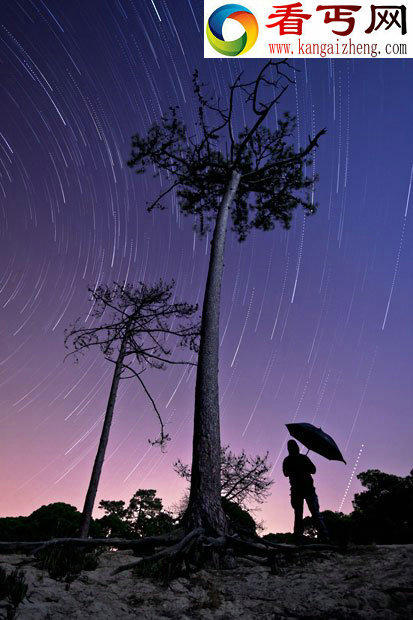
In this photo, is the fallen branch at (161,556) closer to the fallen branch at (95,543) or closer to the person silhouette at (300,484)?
the fallen branch at (95,543)

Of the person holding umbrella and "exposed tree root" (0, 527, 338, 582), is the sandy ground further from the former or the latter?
the person holding umbrella

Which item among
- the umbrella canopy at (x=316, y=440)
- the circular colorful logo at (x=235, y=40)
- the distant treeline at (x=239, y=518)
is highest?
the circular colorful logo at (x=235, y=40)

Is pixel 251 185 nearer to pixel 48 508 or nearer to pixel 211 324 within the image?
pixel 211 324

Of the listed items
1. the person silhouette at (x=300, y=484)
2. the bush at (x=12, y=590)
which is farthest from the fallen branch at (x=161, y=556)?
the person silhouette at (x=300, y=484)

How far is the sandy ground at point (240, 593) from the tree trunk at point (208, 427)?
83cm

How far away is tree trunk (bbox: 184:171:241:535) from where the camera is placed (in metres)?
5.31

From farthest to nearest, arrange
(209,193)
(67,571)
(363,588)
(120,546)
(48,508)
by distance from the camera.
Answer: (48,508) → (209,193) → (120,546) → (67,571) → (363,588)

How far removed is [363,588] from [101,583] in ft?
Result: 9.20

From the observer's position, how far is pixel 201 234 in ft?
41.7

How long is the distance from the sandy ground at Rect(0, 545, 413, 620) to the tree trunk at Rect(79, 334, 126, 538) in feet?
26.0

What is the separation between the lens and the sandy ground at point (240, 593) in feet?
10.7

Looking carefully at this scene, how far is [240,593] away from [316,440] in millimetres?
3117

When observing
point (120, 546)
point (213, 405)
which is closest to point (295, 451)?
point (213, 405)

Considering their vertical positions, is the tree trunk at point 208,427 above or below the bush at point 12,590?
above
